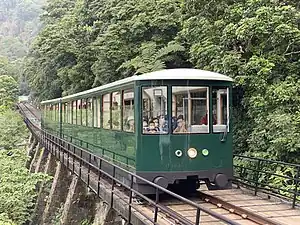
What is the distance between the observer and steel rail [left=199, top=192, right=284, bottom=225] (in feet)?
24.8

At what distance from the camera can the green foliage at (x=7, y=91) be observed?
201 ft

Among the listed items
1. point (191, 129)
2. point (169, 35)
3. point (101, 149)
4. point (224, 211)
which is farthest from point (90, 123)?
point (169, 35)

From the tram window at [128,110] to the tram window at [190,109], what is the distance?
0.97 m

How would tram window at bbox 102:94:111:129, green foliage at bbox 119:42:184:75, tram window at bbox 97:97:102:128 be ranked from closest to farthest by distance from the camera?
tram window at bbox 102:94:111:129 → tram window at bbox 97:97:102:128 → green foliage at bbox 119:42:184:75

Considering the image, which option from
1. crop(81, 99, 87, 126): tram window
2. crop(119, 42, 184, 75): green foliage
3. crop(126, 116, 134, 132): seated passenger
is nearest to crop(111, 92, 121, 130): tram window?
crop(126, 116, 134, 132): seated passenger

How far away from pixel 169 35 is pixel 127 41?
3.43 metres

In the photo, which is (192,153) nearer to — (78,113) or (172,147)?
(172,147)

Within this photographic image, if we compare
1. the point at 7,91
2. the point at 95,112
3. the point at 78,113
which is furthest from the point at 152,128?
the point at 7,91

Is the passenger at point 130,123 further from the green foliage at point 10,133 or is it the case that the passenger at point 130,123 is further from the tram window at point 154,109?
the green foliage at point 10,133

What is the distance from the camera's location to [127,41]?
2619 cm

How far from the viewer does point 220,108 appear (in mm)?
9930

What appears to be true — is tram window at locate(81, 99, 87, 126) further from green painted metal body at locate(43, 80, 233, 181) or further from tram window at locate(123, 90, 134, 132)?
green painted metal body at locate(43, 80, 233, 181)

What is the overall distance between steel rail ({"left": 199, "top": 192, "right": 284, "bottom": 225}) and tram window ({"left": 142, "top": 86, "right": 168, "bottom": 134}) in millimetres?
1778

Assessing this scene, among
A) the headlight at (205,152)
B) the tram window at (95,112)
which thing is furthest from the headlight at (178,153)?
the tram window at (95,112)
